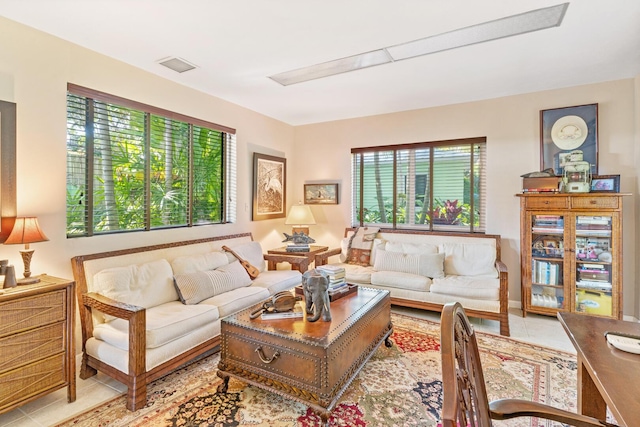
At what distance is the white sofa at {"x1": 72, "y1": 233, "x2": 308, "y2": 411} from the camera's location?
211cm

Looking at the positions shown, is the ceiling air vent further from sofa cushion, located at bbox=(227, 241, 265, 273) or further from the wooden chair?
the wooden chair

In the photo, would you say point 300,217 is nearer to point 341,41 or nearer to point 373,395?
point 341,41

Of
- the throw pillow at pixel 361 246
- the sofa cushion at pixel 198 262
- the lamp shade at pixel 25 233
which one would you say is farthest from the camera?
the throw pillow at pixel 361 246

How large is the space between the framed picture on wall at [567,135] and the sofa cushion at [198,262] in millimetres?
3824

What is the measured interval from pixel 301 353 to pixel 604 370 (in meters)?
1.37

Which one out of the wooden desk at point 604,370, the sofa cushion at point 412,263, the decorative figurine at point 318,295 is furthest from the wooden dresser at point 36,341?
the sofa cushion at point 412,263

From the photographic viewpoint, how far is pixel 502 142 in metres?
3.97

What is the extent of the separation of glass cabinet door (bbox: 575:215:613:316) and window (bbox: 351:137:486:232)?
1.02 m

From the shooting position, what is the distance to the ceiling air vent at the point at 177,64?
9.57 ft

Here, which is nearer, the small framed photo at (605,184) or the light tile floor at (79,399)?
the light tile floor at (79,399)

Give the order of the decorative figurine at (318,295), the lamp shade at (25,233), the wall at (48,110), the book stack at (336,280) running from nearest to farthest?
the lamp shade at (25,233), the decorative figurine at (318,295), the wall at (48,110), the book stack at (336,280)

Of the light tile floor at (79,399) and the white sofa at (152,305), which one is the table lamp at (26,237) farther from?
the light tile floor at (79,399)

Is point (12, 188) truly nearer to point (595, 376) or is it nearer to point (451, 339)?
point (451, 339)

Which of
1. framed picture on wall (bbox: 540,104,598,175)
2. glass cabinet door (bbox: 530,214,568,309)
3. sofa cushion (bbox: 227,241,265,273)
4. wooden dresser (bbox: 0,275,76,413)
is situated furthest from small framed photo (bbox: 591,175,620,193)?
wooden dresser (bbox: 0,275,76,413)
